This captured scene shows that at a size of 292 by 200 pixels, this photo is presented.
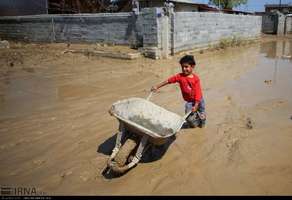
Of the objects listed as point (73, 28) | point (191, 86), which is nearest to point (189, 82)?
point (191, 86)

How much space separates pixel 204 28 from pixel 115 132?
452 inches

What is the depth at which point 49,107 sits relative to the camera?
5.98 m

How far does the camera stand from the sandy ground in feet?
10.9

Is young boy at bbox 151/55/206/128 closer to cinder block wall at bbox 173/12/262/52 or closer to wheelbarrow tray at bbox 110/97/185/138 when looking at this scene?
wheelbarrow tray at bbox 110/97/185/138

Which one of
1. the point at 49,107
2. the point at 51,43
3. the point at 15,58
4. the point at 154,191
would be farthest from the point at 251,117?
the point at 51,43

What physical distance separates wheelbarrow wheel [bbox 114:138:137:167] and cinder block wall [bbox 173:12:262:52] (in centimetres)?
921

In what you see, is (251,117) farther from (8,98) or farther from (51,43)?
(51,43)

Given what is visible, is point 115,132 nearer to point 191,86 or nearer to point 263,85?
point 191,86

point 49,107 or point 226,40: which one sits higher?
point 226,40

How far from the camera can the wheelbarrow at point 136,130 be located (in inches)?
132

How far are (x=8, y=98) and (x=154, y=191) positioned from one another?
4674 millimetres

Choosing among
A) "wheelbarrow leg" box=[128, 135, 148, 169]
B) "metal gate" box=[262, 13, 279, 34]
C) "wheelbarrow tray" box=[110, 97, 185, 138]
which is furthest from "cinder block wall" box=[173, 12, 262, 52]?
"metal gate" box=[262, 13, 279, 34]

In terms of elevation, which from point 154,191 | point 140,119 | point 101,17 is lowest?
point 154,191

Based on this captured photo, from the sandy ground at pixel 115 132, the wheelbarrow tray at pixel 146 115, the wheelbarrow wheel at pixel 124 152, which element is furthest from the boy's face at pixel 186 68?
the wheelbarrow wheel at pixel 124 152
